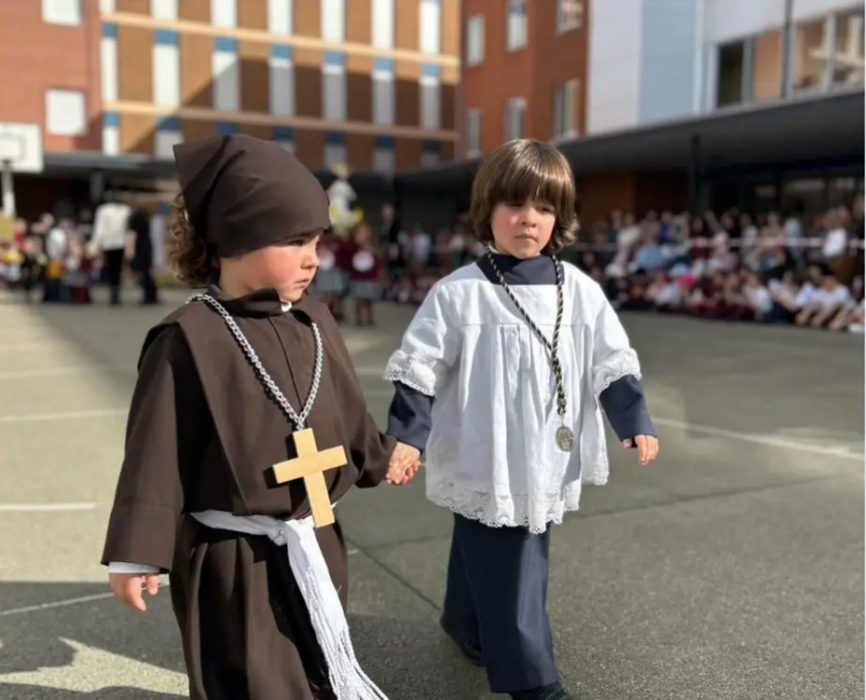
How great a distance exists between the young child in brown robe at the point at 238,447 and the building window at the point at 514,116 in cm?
2438

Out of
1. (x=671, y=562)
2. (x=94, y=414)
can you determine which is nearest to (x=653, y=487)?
(x=671, y=562)

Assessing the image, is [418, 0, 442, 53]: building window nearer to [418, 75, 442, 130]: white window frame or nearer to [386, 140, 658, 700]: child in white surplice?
[418, 75, 442, 130]: white window frame

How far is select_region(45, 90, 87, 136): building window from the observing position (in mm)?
32469

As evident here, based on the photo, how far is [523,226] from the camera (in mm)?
2516

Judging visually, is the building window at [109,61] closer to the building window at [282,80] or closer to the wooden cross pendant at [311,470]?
the building window at [282,80]

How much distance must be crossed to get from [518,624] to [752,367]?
7.16 meters

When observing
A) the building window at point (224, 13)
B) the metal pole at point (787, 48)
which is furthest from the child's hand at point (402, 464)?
the building window at point (224, 13)

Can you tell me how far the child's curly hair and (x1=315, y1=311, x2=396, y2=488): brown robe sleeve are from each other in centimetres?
27

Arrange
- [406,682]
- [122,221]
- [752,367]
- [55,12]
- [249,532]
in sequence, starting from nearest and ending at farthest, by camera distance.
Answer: [249,532] → [406,682] → [752,367] → [122,221] → [55,12]

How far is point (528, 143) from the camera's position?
256 cm

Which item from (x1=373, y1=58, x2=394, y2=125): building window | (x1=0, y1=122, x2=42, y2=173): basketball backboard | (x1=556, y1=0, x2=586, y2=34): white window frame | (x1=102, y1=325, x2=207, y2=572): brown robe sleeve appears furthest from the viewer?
(x1=373, y1=58, x2=394, y2=125): building window

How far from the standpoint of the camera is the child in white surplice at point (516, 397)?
248 centimetres

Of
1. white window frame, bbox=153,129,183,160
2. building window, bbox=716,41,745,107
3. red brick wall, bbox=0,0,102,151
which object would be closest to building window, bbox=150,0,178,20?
red brick wall, bbox=0,0,102,151

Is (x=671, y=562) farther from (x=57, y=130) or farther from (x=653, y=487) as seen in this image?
(x=57, y=130)
